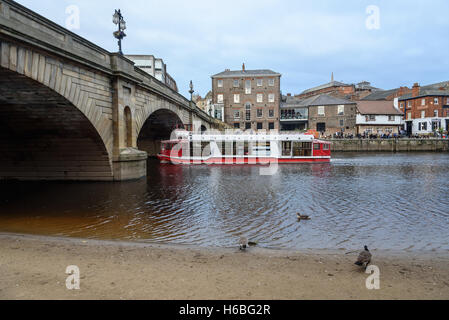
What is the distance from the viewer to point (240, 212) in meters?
12.3

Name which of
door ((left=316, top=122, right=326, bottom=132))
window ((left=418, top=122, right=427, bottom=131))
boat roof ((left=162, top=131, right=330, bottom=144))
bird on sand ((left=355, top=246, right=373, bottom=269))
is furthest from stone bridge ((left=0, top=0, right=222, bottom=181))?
window ((left=418, top=122, right=427, bottom=131))

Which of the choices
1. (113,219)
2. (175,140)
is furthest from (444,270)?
(175,140)

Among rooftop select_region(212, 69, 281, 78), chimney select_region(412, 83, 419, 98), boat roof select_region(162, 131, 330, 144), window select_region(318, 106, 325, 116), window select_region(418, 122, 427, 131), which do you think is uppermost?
rooftop select_region(212, 69, 281, 78)

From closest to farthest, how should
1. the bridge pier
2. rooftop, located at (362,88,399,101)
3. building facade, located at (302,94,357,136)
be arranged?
1. the bridge pier
2. building facade, located at (302,94,357,136)
3. rooftop, located at (362,88,399,101)

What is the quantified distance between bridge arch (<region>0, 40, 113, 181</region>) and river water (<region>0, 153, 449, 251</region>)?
1174 millimetres

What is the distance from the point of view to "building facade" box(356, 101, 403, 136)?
214ft

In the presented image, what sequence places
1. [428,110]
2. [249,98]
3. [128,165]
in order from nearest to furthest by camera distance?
[128,165] < [428,110] < [249,98]

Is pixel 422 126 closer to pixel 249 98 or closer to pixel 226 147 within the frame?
pixel 249 98

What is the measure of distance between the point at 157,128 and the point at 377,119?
50.2m

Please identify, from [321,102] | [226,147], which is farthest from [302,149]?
[321,102]

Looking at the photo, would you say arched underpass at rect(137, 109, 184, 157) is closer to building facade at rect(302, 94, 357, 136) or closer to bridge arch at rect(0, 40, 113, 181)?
bridge arch at rect(0, 40, 113, 181)

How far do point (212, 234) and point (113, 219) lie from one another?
4078 millimetres

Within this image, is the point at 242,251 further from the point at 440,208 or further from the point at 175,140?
the point at 175,140

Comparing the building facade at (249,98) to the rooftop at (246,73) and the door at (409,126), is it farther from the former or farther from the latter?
the door at (409,126)
